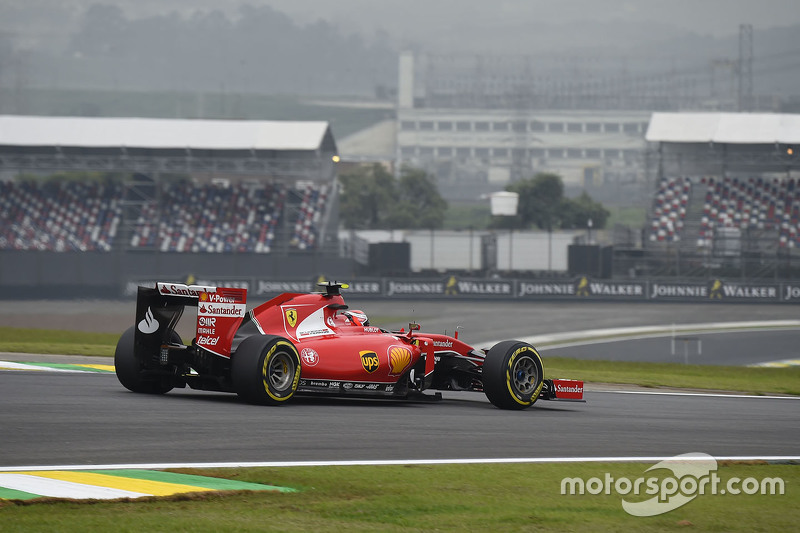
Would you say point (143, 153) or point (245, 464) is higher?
point (143, 153)

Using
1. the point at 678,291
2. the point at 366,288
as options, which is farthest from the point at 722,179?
the point at 366,288

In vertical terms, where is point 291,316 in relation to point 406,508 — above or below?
above

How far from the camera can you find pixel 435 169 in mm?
170125

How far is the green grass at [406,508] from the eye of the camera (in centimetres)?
731

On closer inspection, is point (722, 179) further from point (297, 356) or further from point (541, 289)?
point (297, 356)

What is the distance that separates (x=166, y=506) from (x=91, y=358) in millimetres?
13587

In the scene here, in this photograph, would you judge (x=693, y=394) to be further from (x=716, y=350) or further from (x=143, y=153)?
(x=143, y=153)

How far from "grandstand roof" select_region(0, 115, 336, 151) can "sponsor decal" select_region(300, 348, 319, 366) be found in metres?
49.0

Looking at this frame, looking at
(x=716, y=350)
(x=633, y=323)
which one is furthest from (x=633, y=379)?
(x=633, y=323)

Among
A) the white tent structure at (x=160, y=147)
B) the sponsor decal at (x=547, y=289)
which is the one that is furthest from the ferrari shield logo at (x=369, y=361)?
the white tent structure at (x=160, y=147)

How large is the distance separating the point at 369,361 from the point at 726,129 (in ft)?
179

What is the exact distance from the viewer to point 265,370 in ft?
41.3

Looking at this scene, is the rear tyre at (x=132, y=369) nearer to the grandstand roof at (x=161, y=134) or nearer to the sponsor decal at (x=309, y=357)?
the sponsor decal at (x=309, y=357)

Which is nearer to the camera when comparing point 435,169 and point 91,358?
point 91,358
